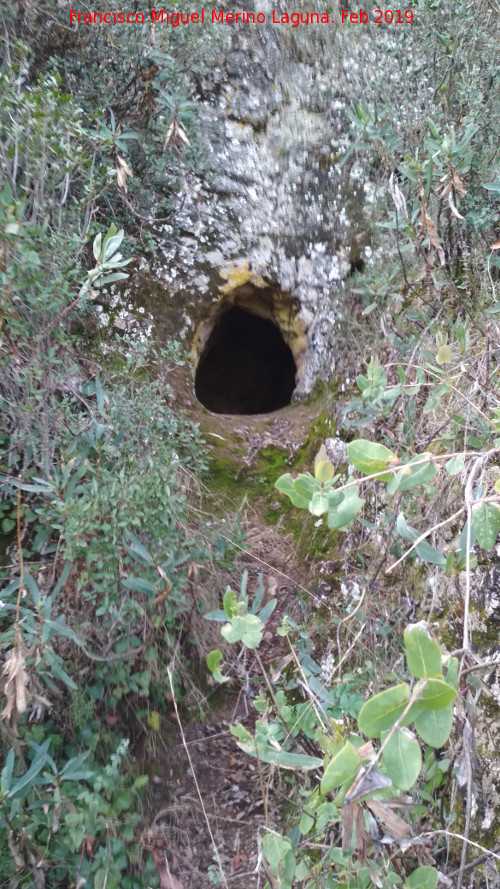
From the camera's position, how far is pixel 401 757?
0.69 meters

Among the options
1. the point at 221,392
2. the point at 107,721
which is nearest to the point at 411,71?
the point at 221,392

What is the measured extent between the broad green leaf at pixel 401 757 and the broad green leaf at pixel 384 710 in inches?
0.9

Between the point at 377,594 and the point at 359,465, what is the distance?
1298mm

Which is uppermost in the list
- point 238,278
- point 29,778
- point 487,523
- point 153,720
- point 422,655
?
point 238,278

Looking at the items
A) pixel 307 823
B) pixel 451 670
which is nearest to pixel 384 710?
pixel 451 670

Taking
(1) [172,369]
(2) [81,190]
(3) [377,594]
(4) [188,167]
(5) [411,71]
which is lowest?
(3) [377,594]

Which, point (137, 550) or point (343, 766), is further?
point (137, 550)

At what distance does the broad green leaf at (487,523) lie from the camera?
1060mm

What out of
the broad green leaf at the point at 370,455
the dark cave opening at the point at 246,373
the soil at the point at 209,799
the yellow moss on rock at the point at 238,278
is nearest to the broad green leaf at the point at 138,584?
the soil at the point at 209,799

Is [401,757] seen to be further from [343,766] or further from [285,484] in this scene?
[285,484]

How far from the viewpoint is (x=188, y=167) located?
335 centimetres

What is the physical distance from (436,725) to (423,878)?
18.2 inches

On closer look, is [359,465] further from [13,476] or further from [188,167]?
[188,167]


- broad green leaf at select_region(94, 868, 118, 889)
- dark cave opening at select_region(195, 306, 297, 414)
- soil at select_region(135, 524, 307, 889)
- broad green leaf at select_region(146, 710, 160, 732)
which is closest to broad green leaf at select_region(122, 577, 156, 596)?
soil at select_region(135, 524, 307, 889)
